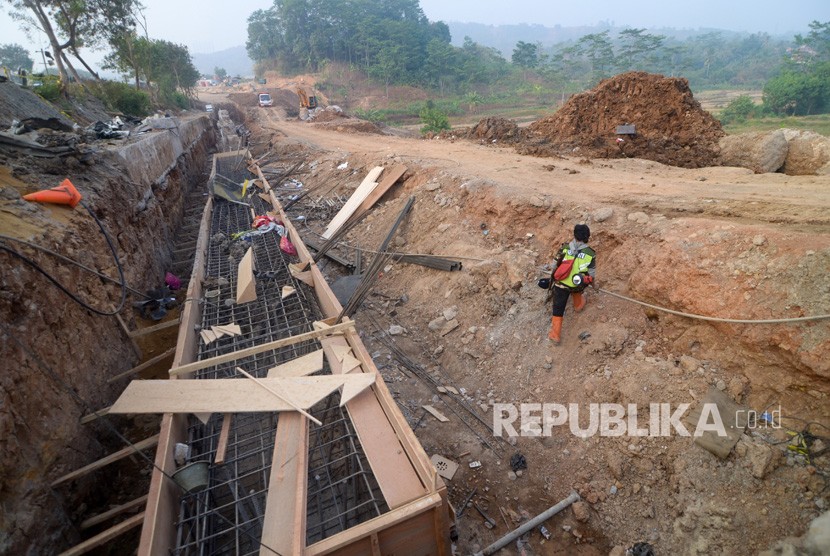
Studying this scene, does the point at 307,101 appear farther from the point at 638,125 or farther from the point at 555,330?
the point at 555,330

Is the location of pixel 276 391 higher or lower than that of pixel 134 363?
higher

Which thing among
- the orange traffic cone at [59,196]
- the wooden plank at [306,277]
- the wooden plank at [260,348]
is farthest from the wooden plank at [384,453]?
the orange traffic cone at [59,196]

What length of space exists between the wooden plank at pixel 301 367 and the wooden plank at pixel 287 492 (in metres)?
0.66

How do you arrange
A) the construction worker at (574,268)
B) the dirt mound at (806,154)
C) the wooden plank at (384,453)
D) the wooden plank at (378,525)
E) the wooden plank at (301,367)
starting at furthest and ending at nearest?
the dirt mound at (806,154) → the construction worker at (574,268) → the wooden plank at (301,367) → the wooden plank at (384,453) → the wooden plank at (378,525)

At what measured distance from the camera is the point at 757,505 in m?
3.05

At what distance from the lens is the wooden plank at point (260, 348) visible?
12.6 feet

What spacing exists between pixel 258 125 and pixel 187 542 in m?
26.5

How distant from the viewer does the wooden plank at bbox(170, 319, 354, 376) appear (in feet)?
12.6

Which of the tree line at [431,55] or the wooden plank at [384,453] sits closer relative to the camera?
the wooden plank at [384,453]

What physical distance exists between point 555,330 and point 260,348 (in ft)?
11.1

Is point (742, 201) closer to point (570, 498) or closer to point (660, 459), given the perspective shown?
point (660, 459)

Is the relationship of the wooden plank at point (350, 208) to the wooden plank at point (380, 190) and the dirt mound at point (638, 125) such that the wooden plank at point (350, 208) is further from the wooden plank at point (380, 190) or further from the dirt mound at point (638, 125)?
the dirt mound at point (638, 125)

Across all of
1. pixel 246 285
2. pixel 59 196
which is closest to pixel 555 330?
pixel 246 285

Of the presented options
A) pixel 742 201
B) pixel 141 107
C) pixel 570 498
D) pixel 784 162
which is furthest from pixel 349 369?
pixel 141 107
